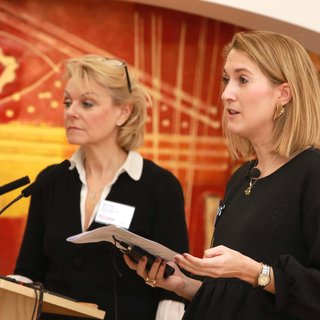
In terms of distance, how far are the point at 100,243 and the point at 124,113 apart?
709mm

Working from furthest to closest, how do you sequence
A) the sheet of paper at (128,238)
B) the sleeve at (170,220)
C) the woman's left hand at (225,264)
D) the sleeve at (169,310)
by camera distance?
the sleeve at (170,220) → the sleeve at (169,310) → the sheet of paper at (128,238) → the woman's left hand at (225,264)

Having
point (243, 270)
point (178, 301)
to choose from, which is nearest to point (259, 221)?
point (243, 270)

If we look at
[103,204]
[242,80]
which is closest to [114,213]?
[103,204]

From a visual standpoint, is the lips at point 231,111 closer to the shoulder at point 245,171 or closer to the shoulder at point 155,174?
the shoulder at point 245,171

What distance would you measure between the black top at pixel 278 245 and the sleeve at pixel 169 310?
0.89 m

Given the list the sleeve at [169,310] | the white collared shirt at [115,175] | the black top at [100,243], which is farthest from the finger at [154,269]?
the white collared shirt at [115,175]

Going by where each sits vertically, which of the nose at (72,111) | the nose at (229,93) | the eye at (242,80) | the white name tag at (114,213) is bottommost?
the white name tag at (114,213)

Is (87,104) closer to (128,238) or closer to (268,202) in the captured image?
(128,238)

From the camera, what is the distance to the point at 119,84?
3.76 meters

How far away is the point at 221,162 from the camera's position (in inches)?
209

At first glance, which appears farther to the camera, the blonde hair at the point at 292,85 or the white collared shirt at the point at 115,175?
the white collared shirt at the point at 115,175

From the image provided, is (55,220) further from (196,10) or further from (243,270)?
(196,10)

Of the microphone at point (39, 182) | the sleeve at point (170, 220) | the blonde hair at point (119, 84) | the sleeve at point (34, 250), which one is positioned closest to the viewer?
the microphone at point (39, 182)

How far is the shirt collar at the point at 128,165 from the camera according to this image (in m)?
3.63
